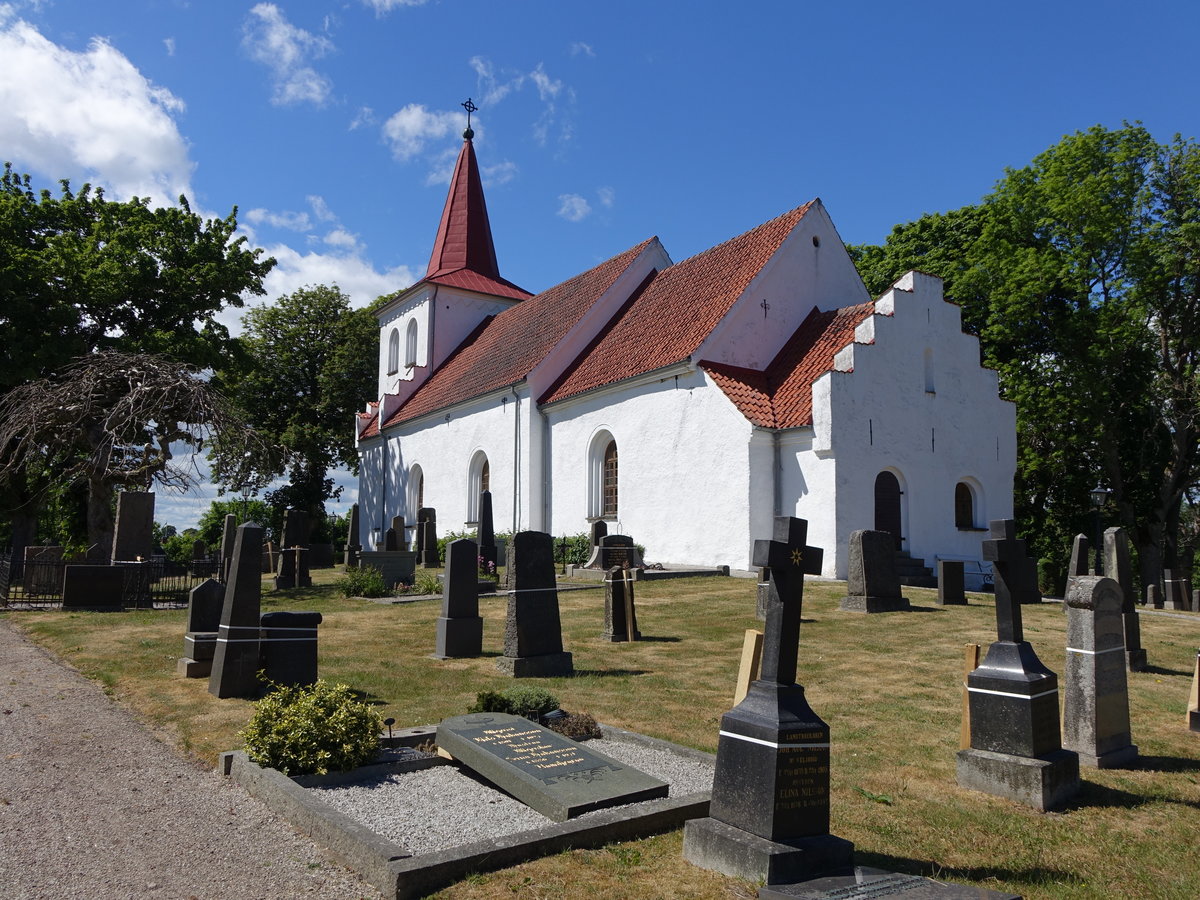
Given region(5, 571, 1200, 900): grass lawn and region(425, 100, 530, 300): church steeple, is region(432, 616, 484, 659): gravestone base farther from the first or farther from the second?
region(425, 100, 530, 300): church steeple

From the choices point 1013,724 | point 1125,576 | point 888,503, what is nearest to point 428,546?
point 888,503

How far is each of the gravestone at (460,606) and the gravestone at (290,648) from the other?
2245 millimetres

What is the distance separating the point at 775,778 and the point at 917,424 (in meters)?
16.9

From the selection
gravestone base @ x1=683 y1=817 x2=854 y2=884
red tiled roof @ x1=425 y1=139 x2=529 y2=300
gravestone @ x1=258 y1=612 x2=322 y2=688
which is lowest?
gravestone base @ x1=683 y1=817 x2=854 y2=884

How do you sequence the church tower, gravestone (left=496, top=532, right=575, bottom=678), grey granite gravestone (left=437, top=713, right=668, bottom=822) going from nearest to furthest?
grey granite gravestone (left=437, top=713, right=668, bottom=822) < gravestone (left=496, top=532, right=575, bottom=678) < the church tower

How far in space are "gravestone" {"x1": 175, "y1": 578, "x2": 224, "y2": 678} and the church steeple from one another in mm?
26602

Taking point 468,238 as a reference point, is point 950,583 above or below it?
below

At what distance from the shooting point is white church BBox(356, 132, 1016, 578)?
730 inches

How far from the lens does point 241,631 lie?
25.8 ft

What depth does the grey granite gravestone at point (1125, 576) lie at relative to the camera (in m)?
8.95

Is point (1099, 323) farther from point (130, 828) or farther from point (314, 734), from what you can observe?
point (130, 828)

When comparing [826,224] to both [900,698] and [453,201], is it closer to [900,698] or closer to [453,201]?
[900,698]

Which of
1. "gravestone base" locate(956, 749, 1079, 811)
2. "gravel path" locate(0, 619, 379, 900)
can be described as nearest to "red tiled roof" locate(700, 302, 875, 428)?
"gravestone base" locate(956, 749, 1079, 811)

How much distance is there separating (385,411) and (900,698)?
2831 centimetres
